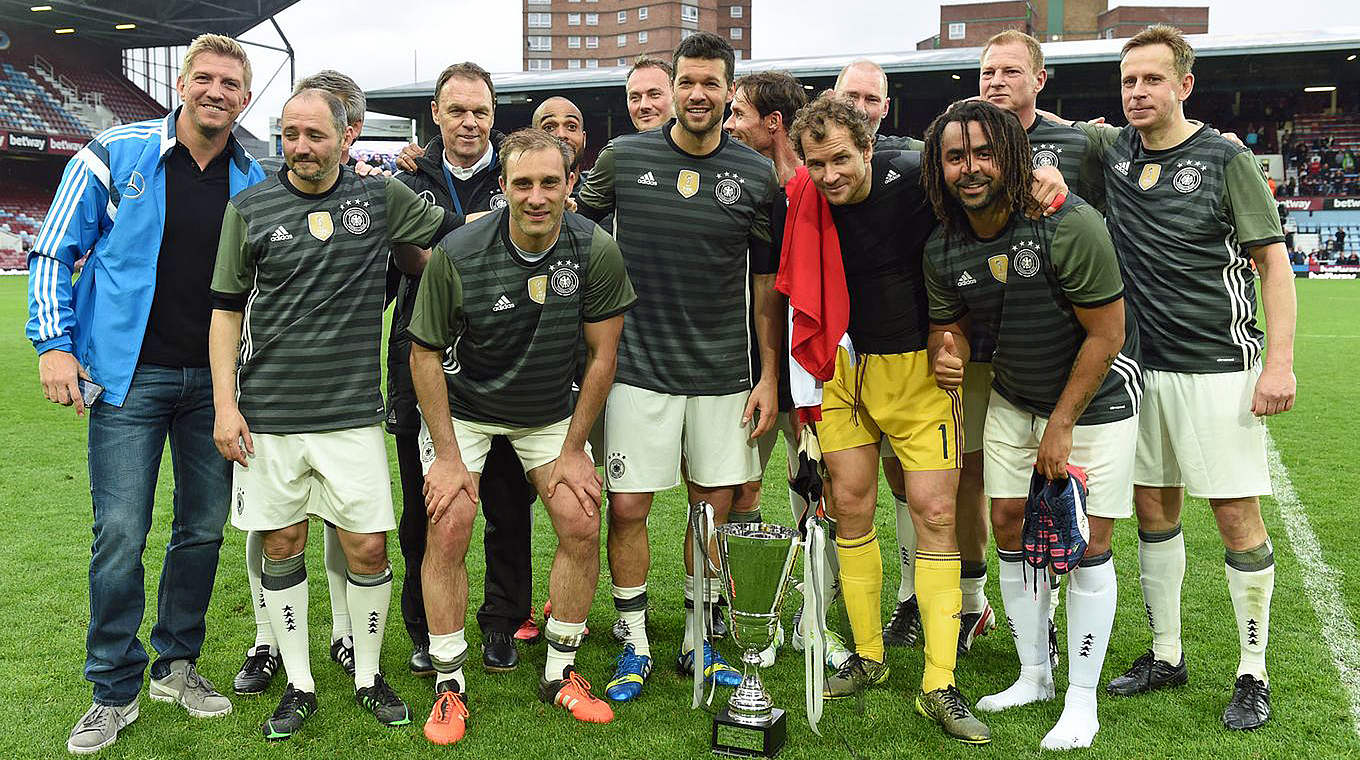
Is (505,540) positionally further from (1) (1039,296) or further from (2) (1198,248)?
(2) (1198,248)

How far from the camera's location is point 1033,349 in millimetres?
3303

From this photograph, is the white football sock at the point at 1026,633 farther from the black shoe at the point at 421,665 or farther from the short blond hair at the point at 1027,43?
the black shoe at the point at 421,665

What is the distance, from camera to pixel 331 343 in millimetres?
3311

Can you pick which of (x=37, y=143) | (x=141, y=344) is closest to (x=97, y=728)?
(x=141, y=344)

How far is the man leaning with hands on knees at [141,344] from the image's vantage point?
324 centimetres

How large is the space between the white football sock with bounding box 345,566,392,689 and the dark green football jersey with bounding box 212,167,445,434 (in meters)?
0.54

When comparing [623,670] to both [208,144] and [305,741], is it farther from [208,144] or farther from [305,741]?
[208,144]

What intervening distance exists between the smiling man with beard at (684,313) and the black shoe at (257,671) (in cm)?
124

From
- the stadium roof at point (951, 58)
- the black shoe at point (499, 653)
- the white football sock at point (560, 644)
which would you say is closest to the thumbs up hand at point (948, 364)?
the white football sock at point (560, 644)

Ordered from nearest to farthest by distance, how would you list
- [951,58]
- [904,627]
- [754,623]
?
[754,623]
[904,627]
[951,58]

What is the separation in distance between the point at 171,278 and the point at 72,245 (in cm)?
29

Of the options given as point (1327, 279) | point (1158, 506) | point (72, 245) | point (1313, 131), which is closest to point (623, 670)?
point (1158, 506)

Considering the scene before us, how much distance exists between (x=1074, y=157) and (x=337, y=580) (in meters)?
3.07

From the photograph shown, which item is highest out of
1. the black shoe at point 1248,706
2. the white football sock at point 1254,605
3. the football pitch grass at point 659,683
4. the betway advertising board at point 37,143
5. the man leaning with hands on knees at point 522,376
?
the betway advertising board at point 37,143
